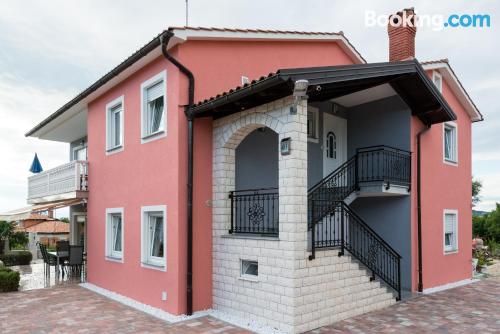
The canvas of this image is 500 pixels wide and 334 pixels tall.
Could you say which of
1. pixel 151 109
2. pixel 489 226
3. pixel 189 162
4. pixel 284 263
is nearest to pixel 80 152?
pixel 151 109

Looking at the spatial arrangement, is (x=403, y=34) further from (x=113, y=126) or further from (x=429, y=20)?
(x=113, y=126)

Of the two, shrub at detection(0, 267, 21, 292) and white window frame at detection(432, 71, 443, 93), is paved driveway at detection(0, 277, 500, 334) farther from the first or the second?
A: white window frame at detection(432, 71, 443, 93)

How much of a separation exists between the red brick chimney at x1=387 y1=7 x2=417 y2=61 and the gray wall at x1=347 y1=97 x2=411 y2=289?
209 cm

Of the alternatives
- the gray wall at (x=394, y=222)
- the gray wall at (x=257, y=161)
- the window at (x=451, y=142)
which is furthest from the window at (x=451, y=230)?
the gray wall at (x=257, y=161)

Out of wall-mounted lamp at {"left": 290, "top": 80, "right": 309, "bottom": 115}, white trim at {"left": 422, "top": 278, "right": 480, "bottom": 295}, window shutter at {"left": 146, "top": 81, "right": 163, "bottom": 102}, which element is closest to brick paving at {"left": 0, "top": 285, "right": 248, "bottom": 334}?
wall-mounted lamp at {"left": 290, "top": 80, "right": 309, "bottom": 115}

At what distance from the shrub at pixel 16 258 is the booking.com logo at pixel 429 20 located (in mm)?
22344

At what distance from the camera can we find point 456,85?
16.0 m

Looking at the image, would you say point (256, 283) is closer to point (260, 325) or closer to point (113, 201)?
point (260, 325)

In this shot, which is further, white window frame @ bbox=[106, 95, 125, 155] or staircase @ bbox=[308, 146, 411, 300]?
white window frame @ bbox=[106, 95, 125, 155]

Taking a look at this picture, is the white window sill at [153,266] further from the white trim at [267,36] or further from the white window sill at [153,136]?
the white trim at [267,36]

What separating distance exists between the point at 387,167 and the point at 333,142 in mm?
2559

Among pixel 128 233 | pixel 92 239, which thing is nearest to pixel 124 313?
pixel 128 233

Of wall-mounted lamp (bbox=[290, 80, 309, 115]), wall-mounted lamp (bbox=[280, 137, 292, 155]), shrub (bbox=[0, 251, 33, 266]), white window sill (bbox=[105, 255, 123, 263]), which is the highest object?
wall-mounted lamp (bbox=[290, 80, 309, 115])

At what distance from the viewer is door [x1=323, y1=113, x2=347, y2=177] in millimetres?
14326
